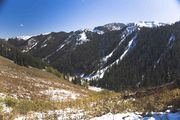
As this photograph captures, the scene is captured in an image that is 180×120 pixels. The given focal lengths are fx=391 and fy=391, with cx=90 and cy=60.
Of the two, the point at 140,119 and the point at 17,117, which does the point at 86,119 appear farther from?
the point at 17,117

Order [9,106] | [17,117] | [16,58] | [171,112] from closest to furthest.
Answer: [171,112]
[17,117]
[9,106]
[16,58]

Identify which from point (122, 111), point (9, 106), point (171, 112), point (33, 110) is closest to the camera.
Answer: point (171, 112)

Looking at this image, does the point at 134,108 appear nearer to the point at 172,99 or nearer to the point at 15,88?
the point at 172,99

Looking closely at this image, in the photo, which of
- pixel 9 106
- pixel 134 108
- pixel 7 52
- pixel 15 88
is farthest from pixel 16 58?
pixel 134 108

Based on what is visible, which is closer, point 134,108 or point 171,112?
point 171,112

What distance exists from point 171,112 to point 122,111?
8.46ft

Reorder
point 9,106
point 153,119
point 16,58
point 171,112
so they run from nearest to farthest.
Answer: point 153,119 < point 171,112 < point 9,106 < point 16,58

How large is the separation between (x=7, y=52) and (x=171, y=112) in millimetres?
152543

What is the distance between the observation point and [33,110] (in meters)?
18.4

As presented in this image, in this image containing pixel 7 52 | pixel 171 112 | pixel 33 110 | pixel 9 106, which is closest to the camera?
pixel 171 112

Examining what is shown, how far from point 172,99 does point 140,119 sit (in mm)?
4229

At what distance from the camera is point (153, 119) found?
1263 cm

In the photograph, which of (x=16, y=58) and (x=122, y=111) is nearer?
(x=122, y=111)

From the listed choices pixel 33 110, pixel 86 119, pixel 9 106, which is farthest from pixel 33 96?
pixel 86 119
